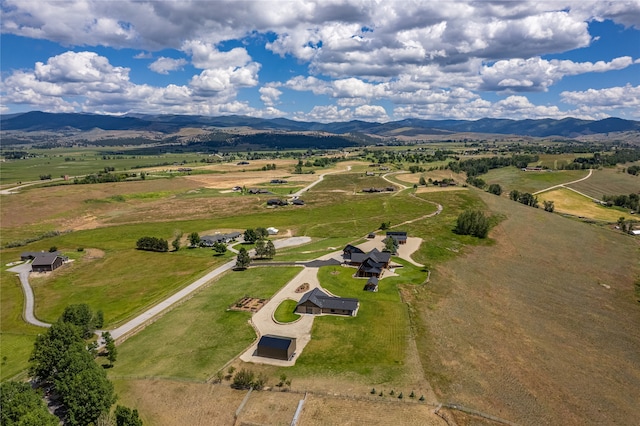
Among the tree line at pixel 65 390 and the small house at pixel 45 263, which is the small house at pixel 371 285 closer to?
the tree line at pixel 65 390

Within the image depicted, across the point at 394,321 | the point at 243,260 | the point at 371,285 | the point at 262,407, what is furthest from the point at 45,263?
the point at 394,321

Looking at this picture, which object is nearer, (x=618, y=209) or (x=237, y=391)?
(x=237, y=391)

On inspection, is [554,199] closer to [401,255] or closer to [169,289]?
[401,255]

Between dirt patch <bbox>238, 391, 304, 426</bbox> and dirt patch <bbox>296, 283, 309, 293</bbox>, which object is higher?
dirt patch <bbox>296, 283, 309, 293</bbox>

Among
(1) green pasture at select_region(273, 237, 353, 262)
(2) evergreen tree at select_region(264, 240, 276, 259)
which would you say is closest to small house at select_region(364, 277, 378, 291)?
(1) green pasture at select_region(273, 237, 353, 262)

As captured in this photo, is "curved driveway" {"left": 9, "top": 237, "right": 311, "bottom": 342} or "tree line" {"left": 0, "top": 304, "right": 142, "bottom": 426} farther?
"curved driveway" {"left": 9, "top": 237, "right": 311, "bottom": 342}

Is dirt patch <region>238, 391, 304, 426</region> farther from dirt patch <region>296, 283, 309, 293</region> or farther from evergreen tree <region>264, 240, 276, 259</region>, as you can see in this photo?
evergreen tree <region>264, 240, 276, 259</region>

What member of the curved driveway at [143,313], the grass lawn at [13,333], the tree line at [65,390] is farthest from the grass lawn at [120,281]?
the tree line at [65,390]

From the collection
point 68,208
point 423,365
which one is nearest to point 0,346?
point 423,365
